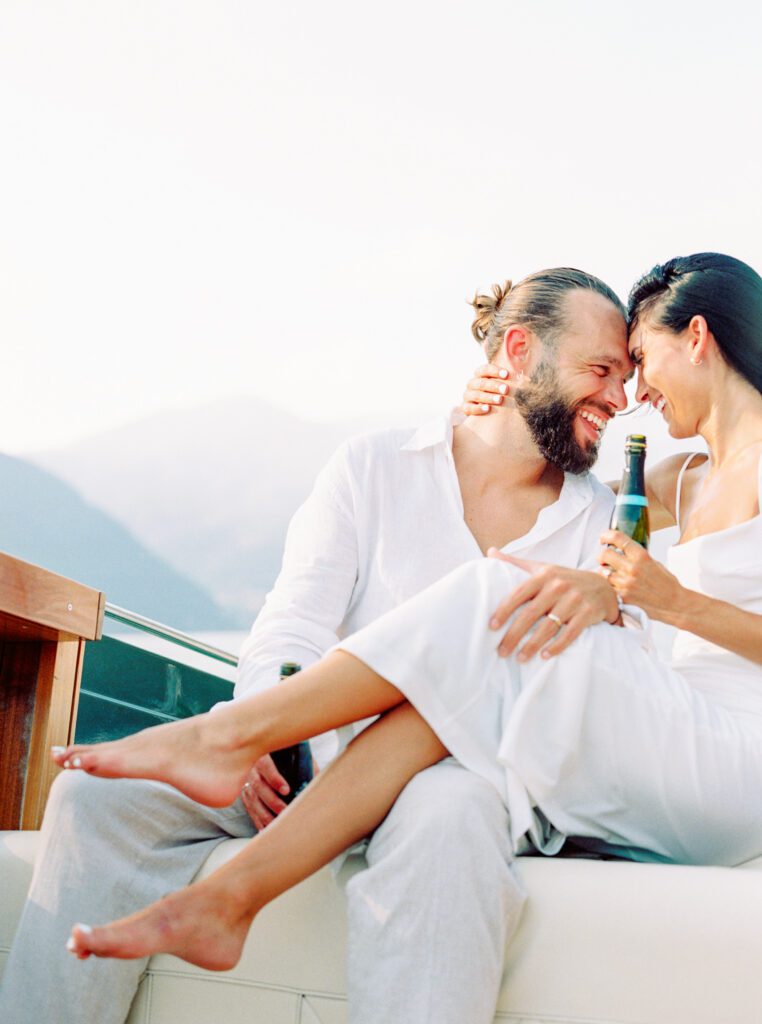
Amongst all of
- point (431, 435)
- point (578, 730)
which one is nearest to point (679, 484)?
point (431, 435)

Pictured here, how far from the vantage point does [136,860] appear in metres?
1.58

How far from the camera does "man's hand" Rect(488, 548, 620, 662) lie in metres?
1.52

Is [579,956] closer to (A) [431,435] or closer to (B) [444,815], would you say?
(B) [444,815]

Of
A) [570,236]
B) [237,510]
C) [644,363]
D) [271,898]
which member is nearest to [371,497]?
[644,363]

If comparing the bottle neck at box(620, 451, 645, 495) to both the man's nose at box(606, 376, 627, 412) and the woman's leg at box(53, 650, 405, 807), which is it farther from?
the woman's leg at box(53, 650, 405, 807)

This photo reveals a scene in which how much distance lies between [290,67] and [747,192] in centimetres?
296

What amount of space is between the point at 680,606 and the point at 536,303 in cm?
109

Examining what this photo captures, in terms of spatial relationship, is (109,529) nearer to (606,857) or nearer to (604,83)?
(604,83)

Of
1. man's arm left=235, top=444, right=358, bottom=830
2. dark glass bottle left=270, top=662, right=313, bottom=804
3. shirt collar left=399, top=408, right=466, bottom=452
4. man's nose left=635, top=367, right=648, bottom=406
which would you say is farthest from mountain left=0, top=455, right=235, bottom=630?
dark glass bottle left=270, top=662, right=313, bottom=804

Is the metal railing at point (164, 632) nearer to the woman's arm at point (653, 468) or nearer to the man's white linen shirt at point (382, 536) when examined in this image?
the man's white linen shirt at point (382, 536)

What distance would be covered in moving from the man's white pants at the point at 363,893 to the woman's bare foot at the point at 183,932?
140mm

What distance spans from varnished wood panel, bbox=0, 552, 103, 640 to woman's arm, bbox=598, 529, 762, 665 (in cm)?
101

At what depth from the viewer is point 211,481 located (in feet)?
34.4

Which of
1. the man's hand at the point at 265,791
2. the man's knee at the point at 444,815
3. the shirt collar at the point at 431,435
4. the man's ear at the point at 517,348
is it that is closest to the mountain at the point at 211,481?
the man's ear at the point at 517,348
